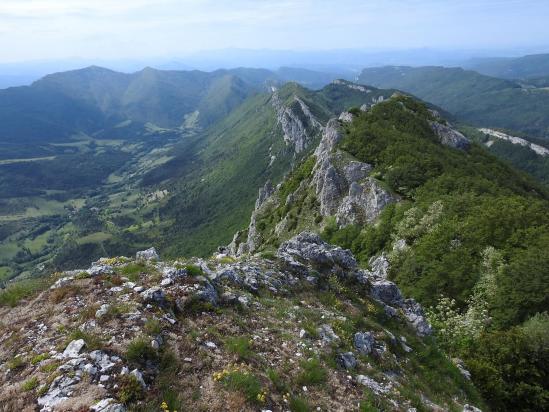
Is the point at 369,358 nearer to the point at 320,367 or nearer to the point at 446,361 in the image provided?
the point at 320,367

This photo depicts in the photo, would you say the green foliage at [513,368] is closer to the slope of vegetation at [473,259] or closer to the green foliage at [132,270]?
the slope of vegetation at [473,259]

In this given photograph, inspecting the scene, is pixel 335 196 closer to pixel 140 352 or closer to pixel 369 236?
pixel 369 236

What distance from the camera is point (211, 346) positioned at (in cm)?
1973

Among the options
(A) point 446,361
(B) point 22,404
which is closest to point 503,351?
(A) point 446,361

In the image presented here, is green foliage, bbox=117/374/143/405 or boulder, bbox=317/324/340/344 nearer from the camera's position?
green foliage, bbox=117/374/143/405

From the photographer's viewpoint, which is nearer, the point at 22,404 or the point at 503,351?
the point at 22,404

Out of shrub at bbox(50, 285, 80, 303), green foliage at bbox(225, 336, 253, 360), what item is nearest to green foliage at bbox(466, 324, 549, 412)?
green foliage at bbox(225, 336, 253, 360)

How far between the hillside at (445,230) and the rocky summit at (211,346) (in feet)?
24.7

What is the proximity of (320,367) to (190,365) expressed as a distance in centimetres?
710

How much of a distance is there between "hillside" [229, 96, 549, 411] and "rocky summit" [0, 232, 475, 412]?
24.7 feet

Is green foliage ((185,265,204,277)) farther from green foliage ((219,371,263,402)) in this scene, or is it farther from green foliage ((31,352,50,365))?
green foliage ((31,352,50,365))

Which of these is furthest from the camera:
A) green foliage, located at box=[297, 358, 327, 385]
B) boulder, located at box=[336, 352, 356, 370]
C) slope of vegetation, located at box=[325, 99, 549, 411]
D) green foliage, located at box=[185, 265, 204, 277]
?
slope of vegetation, located at box=[325, 99, 549, 411]

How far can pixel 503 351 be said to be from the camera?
32.1 m

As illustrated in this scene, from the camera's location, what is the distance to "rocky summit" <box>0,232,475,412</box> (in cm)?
1595
